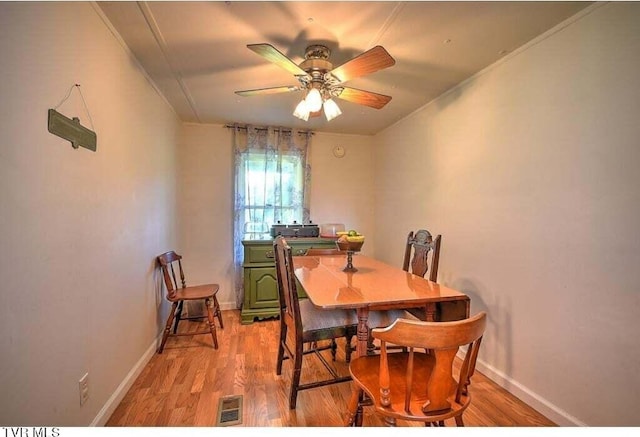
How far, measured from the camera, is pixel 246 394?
6.45 ft

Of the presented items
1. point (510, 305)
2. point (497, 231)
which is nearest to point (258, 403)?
point (510, 305)

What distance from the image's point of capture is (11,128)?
102 cm

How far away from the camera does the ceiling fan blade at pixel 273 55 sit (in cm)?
151

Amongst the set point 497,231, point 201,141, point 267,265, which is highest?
point 201,141

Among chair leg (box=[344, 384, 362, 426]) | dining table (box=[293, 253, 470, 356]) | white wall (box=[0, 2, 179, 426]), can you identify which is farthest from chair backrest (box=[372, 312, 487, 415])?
white wall (box=[0, 2, 179, 426])

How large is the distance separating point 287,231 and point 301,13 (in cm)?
234

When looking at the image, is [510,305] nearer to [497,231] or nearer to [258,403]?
[497,231]

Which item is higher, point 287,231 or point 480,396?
point 287,231

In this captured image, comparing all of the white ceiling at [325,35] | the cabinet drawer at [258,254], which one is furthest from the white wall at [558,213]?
the cabinet drawer at [258,254]

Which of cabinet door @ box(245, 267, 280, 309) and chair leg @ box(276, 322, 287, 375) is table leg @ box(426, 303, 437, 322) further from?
cabinet door @ box(245, 267, 280, 309)

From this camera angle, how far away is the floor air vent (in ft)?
5.59

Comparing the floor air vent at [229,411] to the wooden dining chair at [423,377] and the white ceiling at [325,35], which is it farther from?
the white ceiling at [325,35]

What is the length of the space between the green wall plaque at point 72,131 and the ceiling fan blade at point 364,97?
1.56 m

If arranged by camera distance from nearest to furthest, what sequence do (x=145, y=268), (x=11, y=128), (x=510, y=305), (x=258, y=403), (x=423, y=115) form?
(x=11, y=128), (x=258, y=403), (x=510, y=305), (x=145, y=268), (x=423, y=115)
